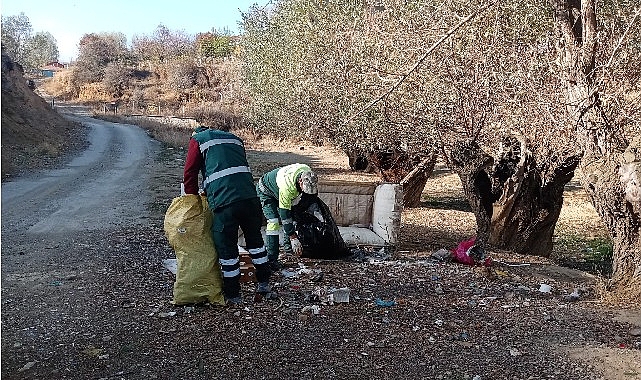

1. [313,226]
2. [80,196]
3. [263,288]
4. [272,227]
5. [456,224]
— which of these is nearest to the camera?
[263,288]

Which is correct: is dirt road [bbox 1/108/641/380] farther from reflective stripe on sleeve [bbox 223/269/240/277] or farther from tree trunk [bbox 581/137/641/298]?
tree trunk [bbox 581/137/641/298]

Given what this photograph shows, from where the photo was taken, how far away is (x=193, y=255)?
5309mm

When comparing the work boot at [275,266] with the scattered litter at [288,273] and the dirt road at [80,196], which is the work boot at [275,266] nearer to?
the scattered litter at [288,273]

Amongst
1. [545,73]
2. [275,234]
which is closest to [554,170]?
[545,73]

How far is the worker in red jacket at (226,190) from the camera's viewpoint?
5.23m

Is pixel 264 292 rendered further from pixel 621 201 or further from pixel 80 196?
pixel 80 196

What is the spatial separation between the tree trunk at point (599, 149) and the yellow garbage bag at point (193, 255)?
11.4 ft

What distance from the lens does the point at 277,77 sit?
626 inches

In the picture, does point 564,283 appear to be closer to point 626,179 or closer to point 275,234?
point 626,179

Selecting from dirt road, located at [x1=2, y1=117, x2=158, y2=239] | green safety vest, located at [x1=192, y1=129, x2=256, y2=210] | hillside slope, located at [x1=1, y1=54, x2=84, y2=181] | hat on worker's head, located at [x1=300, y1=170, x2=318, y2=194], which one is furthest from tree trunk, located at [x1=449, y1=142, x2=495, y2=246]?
hillside slope, located at [x1=1, y1=54, x2=84, y2=181]

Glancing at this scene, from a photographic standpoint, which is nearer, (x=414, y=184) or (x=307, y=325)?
(x=307, y=325)

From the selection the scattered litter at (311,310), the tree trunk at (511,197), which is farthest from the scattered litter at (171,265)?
the tree trunk at (511,197)

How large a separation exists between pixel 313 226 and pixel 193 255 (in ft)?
7.03

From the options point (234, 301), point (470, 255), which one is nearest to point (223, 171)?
point (234, 301)
